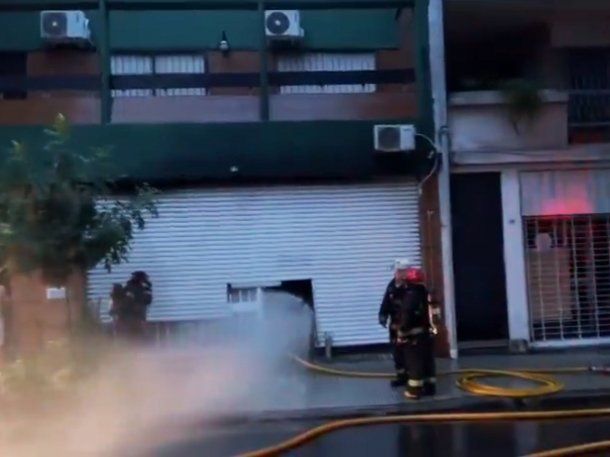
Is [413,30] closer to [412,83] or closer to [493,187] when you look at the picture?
[412,83]

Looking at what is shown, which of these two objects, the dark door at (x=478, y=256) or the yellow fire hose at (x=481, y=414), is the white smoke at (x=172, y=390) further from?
the dark door at (x=478, y=256)

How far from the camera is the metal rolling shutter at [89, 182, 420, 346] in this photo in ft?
51.5

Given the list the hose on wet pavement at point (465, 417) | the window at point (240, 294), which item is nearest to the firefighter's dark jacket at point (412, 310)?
the hose on wet pavement at point (465, 417)

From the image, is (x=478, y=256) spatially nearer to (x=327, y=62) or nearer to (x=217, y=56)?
(x=327, y=62)

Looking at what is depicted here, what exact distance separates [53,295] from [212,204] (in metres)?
2.62

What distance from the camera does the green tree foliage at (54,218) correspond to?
11.9 metres

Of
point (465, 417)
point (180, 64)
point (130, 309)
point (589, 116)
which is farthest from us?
point (180, 64)

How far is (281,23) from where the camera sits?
16578mm

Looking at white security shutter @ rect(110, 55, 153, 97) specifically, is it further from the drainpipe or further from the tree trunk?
the drainpipe

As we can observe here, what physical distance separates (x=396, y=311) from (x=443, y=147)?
4.21m

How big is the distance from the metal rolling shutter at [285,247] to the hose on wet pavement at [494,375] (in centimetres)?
156

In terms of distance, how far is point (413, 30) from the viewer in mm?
16438

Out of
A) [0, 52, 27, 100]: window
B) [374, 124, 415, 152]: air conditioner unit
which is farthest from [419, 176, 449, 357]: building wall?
[0, 52, 27, 100]: window

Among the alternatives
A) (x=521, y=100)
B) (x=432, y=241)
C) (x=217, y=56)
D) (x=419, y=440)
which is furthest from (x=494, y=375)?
(x=217, y=56)
